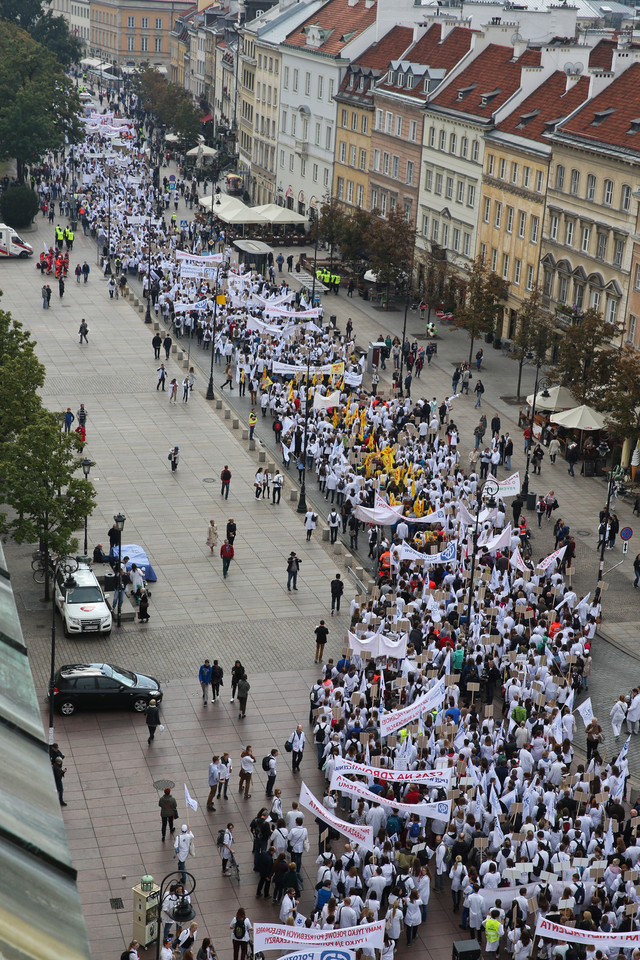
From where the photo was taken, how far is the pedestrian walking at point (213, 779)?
905 inches

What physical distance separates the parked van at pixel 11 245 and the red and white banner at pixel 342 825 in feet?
203

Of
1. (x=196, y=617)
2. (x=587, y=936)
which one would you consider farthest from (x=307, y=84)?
(x=587, y=936)

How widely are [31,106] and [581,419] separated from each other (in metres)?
59.1

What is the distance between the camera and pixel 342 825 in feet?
66.5

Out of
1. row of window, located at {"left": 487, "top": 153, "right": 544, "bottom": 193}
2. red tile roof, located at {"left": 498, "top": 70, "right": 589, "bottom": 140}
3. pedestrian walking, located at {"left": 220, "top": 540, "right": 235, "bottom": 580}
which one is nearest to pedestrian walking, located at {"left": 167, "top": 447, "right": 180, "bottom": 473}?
pedestrian walking, located at {"left": 220, "top": 540, "right": 235, "bottom": 580}

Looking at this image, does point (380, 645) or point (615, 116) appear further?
point (615, 116)

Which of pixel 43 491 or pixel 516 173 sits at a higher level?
pixel 516 173

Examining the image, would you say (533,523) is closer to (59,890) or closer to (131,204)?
(59,890)

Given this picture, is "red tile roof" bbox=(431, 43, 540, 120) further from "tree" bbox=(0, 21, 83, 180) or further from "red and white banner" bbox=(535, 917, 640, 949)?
"red and white banner" bbox=(535, 917, 640, 949)

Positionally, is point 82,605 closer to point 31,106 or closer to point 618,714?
point 618,714

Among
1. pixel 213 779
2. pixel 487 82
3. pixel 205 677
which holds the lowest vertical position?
pixel 205 677

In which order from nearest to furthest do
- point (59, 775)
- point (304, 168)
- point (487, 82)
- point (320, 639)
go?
point (59, 775) → point (320, 639) → point (487, 82) → point (304, 168)

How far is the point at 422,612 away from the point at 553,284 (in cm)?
3206

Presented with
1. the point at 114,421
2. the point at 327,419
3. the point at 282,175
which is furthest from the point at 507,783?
the point at 282,175
